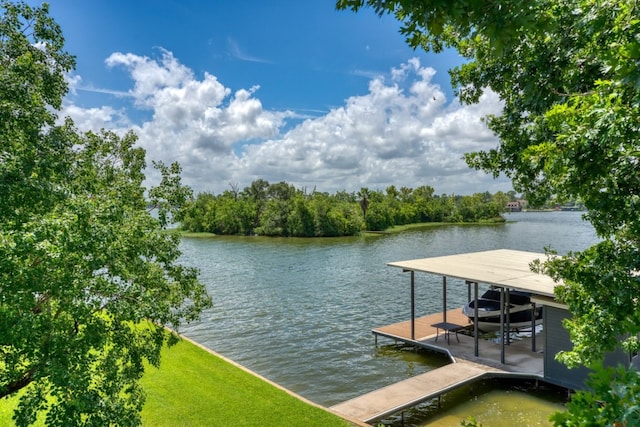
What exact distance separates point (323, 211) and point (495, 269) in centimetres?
5451

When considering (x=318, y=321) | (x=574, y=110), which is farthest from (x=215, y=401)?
(x=318, y=321)

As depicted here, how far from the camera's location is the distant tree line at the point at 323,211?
225ft

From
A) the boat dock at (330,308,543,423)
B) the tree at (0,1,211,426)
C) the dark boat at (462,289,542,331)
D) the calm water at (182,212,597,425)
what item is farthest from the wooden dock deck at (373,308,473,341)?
the tree at (0,1,211,426)

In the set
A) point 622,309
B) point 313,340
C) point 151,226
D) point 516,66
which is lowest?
point 313,340

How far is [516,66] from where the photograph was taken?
551cm

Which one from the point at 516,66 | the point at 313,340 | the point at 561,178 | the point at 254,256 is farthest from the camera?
the point at 254,256

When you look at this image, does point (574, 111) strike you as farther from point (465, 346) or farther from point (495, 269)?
point (465, 346)

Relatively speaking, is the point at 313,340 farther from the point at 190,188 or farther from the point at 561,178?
the point at 561,178

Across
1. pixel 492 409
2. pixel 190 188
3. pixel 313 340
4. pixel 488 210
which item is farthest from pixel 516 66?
pixel 488 210

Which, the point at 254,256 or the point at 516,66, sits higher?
the point at 516,66

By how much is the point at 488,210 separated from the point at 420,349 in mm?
92183

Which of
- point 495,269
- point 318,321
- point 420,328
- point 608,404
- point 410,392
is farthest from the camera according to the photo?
point 318,321

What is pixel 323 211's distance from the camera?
67.7 metres

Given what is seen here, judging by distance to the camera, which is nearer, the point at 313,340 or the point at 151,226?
the point at 151,226
